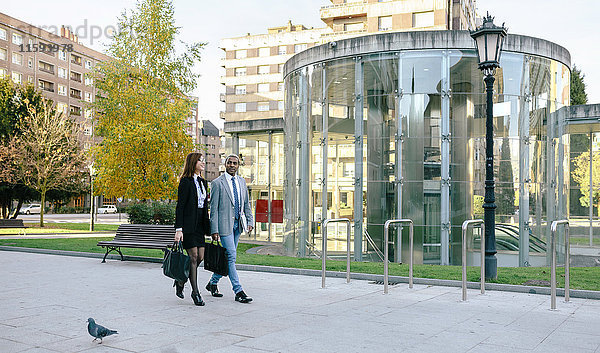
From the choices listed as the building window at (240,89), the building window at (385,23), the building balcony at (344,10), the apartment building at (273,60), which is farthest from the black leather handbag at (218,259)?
the building window at (240,89)

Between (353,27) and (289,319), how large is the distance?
61.3m

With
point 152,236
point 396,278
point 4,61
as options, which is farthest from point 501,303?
point 4,61

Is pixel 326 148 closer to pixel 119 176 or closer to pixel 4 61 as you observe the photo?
pixel 119 176

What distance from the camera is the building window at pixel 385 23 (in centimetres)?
6131

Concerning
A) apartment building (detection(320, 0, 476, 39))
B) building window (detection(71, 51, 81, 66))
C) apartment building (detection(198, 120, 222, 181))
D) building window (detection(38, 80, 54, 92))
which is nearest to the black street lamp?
apartment building (detection(320, 0, 476, 39))

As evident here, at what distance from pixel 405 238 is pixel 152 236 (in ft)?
23.6

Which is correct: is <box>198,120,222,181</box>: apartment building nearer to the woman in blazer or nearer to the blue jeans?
the woman in blazer

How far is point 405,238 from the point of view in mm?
16500

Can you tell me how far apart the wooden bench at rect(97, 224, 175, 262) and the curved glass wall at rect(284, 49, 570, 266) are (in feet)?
20.1

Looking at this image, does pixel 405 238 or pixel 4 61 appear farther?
pixel 4 61

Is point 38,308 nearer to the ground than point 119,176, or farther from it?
nearer to the ground

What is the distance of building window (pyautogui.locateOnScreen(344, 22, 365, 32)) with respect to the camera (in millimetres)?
64562

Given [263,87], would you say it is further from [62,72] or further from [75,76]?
[62,72]

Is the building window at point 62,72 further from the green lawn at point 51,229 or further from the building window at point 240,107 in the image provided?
the green lawn at point 51,229
